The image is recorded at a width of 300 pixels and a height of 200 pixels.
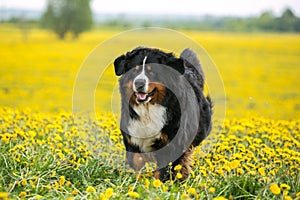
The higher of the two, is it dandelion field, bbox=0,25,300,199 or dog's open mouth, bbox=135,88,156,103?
dog's open mouth, bbox=135,88,156,103

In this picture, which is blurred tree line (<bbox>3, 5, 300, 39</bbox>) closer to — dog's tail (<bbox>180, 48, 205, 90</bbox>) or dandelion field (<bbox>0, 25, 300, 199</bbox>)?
dandelion field (<bbox>0, 25, 300, 199</bbox>)

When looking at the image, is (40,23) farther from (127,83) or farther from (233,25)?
(127,83)

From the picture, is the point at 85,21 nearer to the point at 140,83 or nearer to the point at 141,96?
the point at 141,96

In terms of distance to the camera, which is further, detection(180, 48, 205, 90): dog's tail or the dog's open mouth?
detection(180, 48, 205, 90): dog's tail

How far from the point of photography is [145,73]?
4734 millimetres

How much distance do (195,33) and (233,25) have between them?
11.7ft

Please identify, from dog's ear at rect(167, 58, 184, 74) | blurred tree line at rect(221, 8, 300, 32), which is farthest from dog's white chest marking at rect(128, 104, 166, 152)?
blurred tree line at rect(221, 8, 300, 32)

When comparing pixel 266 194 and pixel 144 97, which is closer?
pixel 266 194

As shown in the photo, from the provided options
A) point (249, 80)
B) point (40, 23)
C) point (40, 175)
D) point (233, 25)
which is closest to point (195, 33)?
point (233, 25)

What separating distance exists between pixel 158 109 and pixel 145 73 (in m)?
0.51

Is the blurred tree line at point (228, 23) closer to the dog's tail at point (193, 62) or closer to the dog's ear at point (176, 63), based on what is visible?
the dog's tail at point (193, 62)

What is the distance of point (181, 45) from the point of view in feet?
22.4

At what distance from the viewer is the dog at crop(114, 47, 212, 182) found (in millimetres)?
4855

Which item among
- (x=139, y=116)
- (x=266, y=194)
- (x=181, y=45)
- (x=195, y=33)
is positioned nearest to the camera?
(x=266, y=194)
